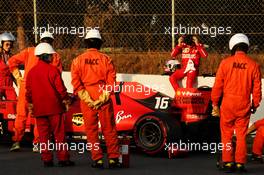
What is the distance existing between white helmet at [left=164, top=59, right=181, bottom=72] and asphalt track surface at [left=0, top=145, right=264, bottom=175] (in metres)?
4.03

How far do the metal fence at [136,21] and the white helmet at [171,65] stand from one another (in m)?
0.39

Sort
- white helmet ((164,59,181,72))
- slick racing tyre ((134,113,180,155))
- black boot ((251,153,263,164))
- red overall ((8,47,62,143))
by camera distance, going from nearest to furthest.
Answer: black boot ((251,153,263,164)) < slick racing tyre ((134,113,180,155)) < red overall ((8,47,62,143)) < white helmet ((164,59,181,72))

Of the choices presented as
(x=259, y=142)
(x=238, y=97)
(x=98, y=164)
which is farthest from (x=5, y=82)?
(x=238, y=97)

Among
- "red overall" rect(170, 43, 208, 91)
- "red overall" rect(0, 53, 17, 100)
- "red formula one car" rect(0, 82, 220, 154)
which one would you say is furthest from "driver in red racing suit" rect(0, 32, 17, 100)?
"red overall" rect(170, 43, 208, 91)

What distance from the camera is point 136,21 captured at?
15.2 meters

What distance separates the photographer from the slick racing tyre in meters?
10.2

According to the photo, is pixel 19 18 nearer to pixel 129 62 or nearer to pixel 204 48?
pixel 129 62

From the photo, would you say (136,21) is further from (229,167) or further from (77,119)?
(229,167)

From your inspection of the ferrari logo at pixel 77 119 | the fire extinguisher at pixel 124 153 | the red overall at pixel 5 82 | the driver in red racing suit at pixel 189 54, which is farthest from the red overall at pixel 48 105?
the driver in red racing suit at pixel 189 54

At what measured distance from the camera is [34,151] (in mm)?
11008

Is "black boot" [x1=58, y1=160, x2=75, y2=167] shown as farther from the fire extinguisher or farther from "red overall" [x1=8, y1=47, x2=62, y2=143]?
"red overall" [x1=8, y1=47, x2=62, y2=143]

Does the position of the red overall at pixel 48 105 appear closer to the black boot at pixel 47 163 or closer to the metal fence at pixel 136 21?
the black boot at pixel 47 163

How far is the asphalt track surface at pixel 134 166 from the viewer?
9.09 metres

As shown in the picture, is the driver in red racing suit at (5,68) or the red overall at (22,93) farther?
the driver in red racing suit at (5,68)
